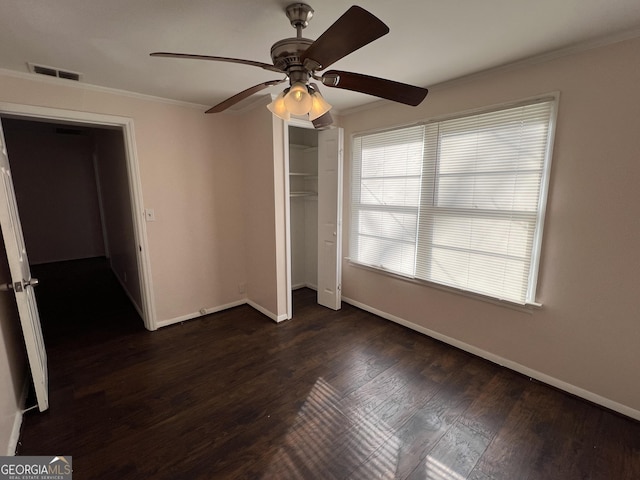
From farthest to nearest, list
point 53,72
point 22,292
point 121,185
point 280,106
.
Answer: point 121,185, point 53,72, point 22,292, point 280,106

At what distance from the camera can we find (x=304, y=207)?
4.25 m

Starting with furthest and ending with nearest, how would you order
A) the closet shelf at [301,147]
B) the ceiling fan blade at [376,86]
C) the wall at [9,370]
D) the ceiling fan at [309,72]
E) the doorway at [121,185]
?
the closet shelf at [301,147] → the doorway at [121,185] → the wall at [9,370] → the ceiling fan blade at [376,86] → the ceiling fan at [309,72]

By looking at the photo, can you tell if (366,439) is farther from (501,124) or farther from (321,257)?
(501,124)

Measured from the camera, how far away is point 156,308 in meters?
3.04

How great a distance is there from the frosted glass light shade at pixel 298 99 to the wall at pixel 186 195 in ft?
6.70

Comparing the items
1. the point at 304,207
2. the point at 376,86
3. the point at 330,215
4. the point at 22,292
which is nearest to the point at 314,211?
the point at 304,207

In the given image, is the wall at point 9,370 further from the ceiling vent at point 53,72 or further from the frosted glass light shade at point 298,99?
the frosted glass light shade at point 298,99

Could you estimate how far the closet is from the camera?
3.98 m

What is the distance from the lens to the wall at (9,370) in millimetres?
1554

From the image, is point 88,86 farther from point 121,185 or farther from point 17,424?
point 17,424

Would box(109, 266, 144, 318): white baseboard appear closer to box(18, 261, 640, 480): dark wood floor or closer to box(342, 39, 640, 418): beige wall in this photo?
box(18, 261, 640, 480): dark wood floor

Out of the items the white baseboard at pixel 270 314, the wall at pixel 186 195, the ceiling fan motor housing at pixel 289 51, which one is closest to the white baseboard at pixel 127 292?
the wall at pixel 186 195

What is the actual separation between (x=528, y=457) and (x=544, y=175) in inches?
70.0

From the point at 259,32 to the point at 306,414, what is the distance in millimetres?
2366
